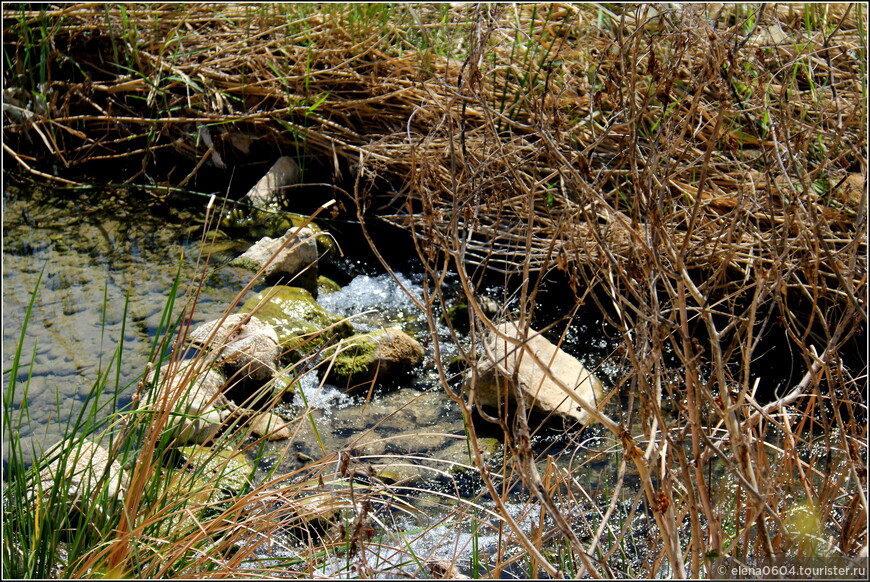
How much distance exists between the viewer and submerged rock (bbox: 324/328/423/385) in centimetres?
314

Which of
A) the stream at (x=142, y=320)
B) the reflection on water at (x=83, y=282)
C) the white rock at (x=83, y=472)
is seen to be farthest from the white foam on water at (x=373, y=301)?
the white rock at (x=83, y=472)

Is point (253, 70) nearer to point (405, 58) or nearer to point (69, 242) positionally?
point (405, 58)

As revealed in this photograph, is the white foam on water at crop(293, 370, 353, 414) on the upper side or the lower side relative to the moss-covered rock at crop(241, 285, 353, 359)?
lower

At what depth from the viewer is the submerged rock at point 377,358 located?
10.3 feet

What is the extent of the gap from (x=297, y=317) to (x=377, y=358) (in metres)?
0.51

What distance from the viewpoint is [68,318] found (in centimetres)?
317

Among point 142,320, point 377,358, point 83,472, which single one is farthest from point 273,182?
point 83,472

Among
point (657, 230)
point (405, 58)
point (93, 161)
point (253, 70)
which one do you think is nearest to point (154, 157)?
point (93, 161)

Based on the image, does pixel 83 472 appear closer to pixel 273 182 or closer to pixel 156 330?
pixel 156 330

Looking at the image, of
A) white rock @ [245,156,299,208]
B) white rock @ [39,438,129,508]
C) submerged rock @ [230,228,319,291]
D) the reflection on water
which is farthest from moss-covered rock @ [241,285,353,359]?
white rock @ [39,438,129,508]

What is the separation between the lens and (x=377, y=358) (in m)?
3.13

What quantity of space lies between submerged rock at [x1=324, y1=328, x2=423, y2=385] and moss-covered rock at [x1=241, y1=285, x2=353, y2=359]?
5.8 inches

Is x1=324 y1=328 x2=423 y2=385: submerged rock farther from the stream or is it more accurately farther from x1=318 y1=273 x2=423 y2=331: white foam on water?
x1=318 y1=273 x2=423 y2=331: white foam on water

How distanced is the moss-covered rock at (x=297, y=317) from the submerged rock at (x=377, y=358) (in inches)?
5.8
